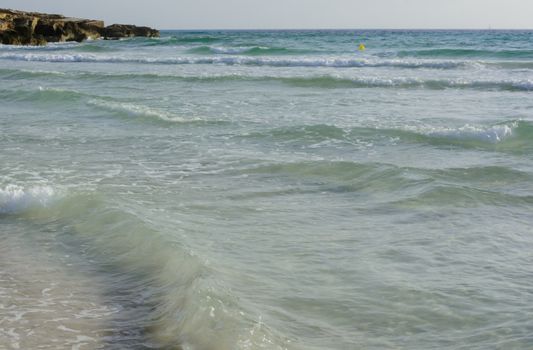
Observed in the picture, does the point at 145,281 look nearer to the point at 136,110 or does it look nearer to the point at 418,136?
the point at 418,136

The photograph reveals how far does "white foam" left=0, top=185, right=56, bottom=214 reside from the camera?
698 cm

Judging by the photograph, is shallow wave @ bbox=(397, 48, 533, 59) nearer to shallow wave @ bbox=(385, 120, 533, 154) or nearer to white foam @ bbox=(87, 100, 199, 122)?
white foam @ bbox=(87, 100, 199, 122)

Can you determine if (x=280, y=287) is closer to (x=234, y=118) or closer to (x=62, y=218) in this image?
(x=62, y=218)

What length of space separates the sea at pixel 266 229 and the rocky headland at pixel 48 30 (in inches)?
1413

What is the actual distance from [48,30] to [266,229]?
5099cm

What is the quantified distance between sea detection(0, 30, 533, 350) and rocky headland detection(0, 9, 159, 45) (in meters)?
35.9

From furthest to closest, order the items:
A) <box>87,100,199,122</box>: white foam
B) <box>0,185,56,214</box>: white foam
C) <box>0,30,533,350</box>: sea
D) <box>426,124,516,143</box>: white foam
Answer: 1. <box>87,100,199,122</box>: white foam
2. <box>426,124,516,143</box>: white foam
3. <box>0,185,56,214</box>: white foam
4. <box>0,30,533,350</box>: sea

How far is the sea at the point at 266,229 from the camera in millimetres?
4262

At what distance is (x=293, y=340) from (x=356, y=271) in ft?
4.11

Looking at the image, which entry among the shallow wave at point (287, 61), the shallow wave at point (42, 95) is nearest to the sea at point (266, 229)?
the shallow wave at point (42, 95)

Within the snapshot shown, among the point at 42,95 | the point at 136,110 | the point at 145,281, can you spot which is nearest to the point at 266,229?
the point at 145,281

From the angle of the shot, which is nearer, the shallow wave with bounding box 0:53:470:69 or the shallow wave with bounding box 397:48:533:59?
the shallow wave with bounding box 0:53:470:69

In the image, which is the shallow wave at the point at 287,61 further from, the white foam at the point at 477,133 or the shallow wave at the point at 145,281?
the shallow wave at the point at 145,281

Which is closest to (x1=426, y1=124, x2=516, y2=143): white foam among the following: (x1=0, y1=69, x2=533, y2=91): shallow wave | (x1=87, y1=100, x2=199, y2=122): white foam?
(x1=87, y1=100, x2=199, y2=122): white foam
